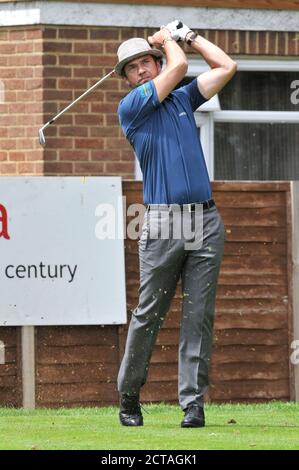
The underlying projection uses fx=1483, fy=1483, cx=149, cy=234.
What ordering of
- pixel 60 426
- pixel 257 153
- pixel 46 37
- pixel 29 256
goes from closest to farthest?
pixel 60 426 < pixel 29 256 < pixel 46 37 < pixel 257 153

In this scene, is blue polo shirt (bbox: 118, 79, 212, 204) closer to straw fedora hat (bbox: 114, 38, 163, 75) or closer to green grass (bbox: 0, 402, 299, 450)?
straw fedora hat (bbox: 114, 38, 163, 75)

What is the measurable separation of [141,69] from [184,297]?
1280 mm

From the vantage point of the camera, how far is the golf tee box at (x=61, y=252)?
10.6 metres

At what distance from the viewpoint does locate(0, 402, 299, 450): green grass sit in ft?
23.9

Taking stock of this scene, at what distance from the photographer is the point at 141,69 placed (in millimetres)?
Answer: 8188

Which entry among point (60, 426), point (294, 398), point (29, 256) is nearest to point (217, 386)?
point (294, 398)

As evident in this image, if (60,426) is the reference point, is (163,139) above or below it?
above

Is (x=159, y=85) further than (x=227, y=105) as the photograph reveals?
No

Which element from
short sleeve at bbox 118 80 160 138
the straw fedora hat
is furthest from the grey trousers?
the straw fedora hat

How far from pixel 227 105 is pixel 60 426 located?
18.5ft

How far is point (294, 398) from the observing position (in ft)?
36.2

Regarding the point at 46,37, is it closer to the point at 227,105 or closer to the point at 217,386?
the point at 227,105

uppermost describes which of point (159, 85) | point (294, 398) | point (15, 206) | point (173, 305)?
point (159, 85)

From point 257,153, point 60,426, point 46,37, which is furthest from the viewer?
point 257,153
